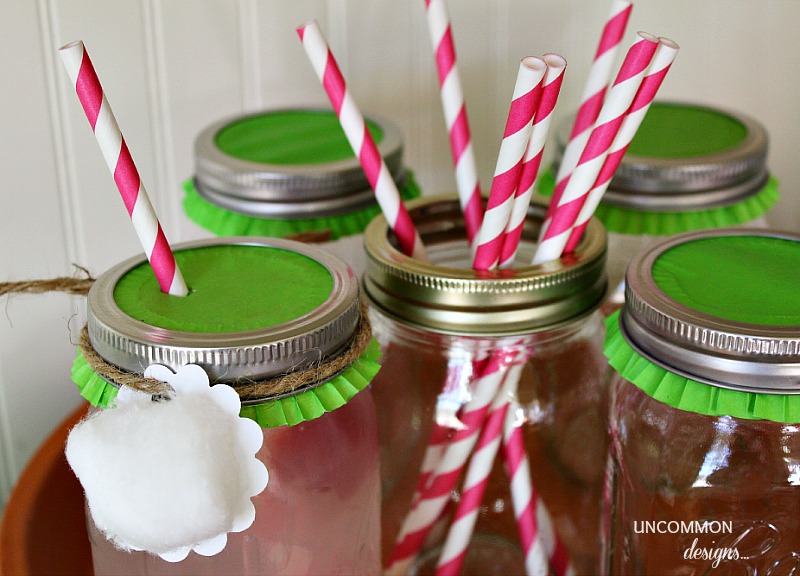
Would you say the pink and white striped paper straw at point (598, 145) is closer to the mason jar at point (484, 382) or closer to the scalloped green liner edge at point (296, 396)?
the mason jar at point (484, 382)

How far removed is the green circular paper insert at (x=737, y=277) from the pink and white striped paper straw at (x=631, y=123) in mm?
48

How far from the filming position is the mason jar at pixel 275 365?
41 centimetres

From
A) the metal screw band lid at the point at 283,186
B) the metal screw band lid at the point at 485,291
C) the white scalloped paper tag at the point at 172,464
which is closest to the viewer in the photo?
the white scalloped paper tag at the point at 172,464

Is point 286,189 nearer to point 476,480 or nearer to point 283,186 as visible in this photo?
point 283,186

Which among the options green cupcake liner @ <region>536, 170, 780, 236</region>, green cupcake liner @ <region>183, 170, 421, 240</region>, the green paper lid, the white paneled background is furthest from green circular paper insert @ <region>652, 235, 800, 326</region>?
the white paneled background

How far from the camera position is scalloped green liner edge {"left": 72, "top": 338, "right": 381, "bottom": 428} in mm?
415

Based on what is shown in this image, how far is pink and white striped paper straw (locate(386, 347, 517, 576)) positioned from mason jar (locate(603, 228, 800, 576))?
0.07 meters

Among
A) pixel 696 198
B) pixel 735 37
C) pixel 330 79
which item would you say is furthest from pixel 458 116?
pixel 735 37

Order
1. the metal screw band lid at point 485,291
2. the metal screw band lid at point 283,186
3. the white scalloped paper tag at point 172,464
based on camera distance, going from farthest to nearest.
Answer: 1. the metal screw band lid at point 283,186
2. the metal screw band lid at point 485,291
3. the white scalloped paper tag at point 172,464

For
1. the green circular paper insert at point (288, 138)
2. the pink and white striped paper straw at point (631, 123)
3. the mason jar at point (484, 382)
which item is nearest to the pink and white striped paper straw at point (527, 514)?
the mason jar at point (484, 382)

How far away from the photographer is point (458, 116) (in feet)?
1.84

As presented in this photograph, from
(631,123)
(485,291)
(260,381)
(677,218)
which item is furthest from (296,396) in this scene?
(677,218)

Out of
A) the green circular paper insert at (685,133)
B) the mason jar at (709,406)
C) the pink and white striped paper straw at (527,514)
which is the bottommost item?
the pink and white striped paper straw at (527,514)

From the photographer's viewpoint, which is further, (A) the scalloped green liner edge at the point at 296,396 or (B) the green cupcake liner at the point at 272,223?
(B) the green cupcake liner at the point at 272,223
